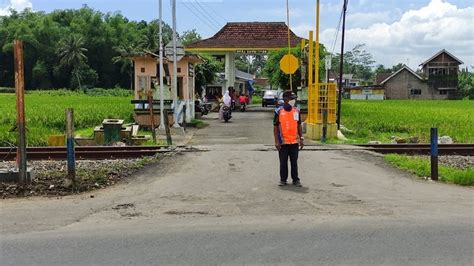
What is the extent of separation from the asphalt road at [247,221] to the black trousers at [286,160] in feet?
0.98

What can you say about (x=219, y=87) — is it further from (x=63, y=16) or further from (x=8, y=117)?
(x=63, y=16)

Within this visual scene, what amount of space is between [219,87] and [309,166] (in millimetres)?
32815

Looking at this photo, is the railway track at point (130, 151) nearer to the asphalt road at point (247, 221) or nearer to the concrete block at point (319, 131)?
the concrete block at point (319, 131)

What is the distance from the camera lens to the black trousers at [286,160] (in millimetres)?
9852

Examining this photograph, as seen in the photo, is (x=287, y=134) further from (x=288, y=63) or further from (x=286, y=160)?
(x=288, y=63)

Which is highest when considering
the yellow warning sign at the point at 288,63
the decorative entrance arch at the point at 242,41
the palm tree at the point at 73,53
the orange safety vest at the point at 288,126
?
the palm tree at the point at 73,53

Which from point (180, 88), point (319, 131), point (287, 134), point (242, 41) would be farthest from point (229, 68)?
point (287, 134)

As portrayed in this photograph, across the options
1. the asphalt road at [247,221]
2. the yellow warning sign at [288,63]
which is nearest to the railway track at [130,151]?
the asphalt road at [247,221]

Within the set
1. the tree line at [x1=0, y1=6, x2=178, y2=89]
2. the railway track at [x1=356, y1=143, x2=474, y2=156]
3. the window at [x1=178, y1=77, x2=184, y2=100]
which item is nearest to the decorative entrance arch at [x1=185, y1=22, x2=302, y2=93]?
the window at [x1=178, y1=77, x2=184, y2=100]

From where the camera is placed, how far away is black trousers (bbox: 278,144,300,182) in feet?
32.3

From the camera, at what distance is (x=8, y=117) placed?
79.9ft

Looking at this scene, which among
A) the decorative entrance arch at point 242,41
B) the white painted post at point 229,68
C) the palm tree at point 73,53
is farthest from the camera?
the palm tree at point 73,53

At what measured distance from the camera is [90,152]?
45.0 feet

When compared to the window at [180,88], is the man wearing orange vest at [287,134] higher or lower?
lower
